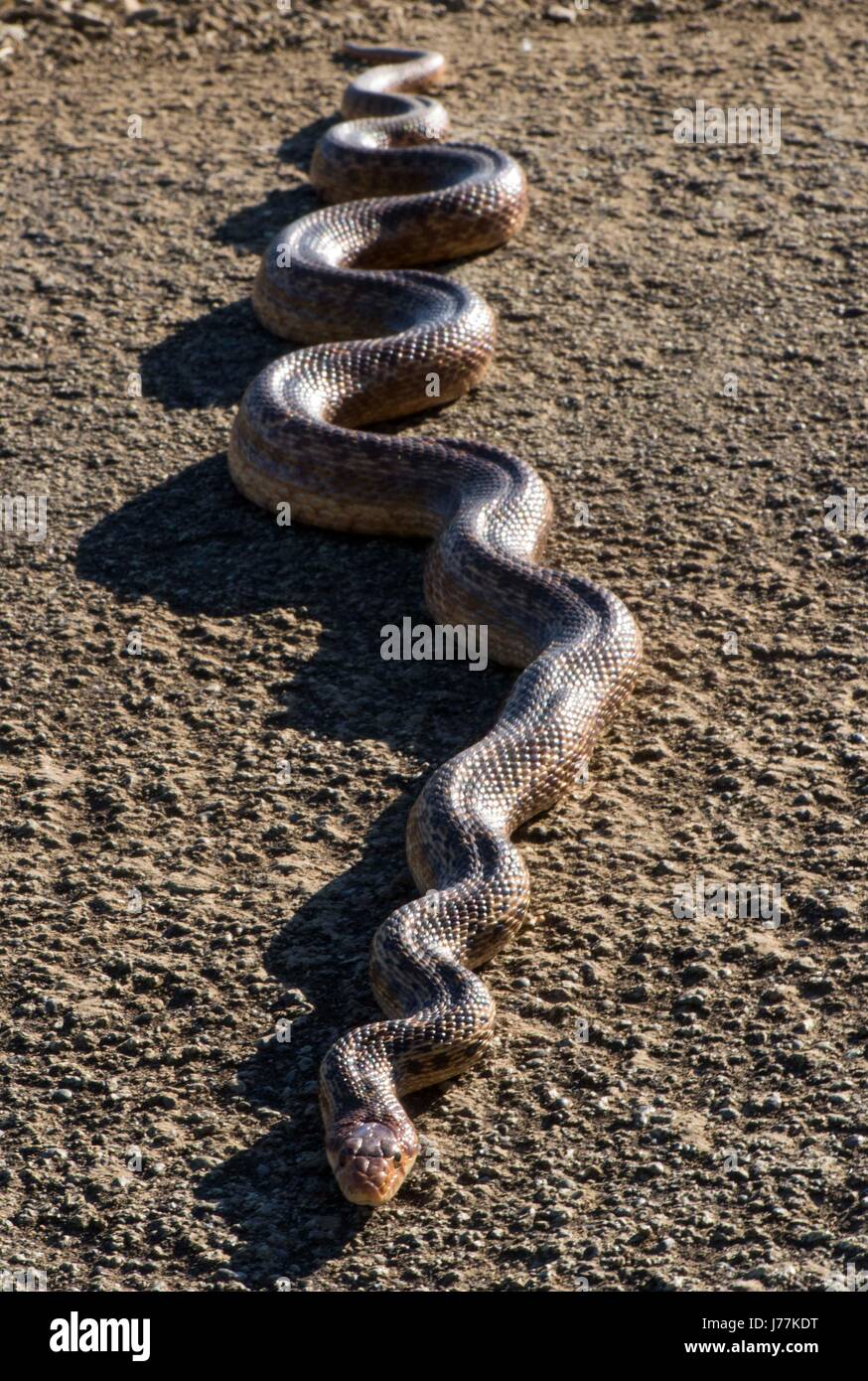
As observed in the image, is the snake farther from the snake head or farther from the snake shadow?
the snake shadow

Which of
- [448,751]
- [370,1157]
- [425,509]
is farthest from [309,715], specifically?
[370,1157]

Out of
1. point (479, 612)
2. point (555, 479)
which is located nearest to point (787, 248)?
point (555, 479)

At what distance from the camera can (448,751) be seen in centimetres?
698

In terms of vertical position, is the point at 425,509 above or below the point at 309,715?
above

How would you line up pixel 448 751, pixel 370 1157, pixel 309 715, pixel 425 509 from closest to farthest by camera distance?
pixel 370 1157
pixel 448 751
pixel 309 715
pixel 425 509

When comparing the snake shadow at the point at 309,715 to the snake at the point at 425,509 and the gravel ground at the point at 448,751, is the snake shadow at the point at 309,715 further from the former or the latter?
the snake at the point at 425,509

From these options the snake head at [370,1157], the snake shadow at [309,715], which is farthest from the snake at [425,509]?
the snake shadow at [309,715]

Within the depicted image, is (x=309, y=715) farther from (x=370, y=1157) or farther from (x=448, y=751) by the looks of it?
(x=370, y=1157)

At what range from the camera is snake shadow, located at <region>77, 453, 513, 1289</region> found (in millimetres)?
5023

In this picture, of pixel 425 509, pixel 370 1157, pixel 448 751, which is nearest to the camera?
pixel 370 1157

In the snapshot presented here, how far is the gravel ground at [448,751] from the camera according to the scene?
16.3ft

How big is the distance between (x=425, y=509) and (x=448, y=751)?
1842 millimetres

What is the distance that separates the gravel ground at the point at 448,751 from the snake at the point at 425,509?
154 millimetres

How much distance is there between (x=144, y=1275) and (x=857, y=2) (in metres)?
13.6
